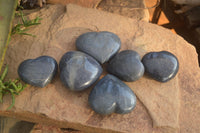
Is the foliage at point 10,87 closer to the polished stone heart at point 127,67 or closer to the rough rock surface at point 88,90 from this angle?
the rough rock surface at point 88,90

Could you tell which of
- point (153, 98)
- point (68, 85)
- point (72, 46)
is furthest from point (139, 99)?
point (72, 46)

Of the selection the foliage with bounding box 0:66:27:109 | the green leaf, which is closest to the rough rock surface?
the foliage with bounding box 0:66:27:109

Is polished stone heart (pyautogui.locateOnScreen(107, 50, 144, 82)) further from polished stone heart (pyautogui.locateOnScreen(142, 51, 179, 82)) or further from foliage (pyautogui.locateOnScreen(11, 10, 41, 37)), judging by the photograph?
foliage (pyautogui.locateOnScreen(11, 10, 41, 37))

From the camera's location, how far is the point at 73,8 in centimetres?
196

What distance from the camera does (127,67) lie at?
153cm

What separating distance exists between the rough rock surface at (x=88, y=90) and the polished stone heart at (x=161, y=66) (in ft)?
0.22

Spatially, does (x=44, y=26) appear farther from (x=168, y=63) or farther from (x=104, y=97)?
(x=168, y=63)

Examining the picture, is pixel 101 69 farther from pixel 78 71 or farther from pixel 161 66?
pixel 161 66

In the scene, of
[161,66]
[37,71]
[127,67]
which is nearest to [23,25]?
[37,71]

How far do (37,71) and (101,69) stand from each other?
0.43 m

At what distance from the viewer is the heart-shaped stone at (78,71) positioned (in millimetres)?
1460

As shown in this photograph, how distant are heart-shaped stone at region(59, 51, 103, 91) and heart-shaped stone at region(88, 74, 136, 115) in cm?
7

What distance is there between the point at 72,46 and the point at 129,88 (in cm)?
57

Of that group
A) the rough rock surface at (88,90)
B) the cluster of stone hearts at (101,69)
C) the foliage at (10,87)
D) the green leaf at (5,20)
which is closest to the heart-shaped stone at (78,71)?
the cluster of stone hearts at (101,69)
